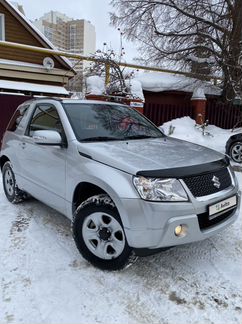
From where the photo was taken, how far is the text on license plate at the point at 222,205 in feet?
10.2

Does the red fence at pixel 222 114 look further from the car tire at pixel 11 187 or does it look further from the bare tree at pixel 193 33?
the car tire at pixel 11 187

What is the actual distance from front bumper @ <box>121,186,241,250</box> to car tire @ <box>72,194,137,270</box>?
0.21m

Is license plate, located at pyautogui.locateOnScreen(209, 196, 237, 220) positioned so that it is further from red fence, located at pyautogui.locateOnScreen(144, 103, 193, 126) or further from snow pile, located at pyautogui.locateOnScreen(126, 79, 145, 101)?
red fence, located at pyautogui.locateOnScreen(144, 103, 193, 126)

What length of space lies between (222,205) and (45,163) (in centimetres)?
219

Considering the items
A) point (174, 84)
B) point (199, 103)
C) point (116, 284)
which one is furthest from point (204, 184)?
point (174, 84)

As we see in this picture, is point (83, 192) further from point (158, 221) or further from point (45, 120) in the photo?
point (45, 120)

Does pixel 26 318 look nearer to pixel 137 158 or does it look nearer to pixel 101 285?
pixel 101 285

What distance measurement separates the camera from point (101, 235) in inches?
129

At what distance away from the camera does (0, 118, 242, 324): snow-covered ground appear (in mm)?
2680

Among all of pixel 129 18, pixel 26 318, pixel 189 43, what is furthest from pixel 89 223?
pixel 129 18

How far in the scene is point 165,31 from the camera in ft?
45.0

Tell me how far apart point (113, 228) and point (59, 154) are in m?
1.18

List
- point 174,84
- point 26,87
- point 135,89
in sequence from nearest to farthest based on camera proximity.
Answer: point 135,89 → point 174,84 → point 26,87

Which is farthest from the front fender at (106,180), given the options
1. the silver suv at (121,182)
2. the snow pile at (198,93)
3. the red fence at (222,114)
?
the red fence at (222,114)
